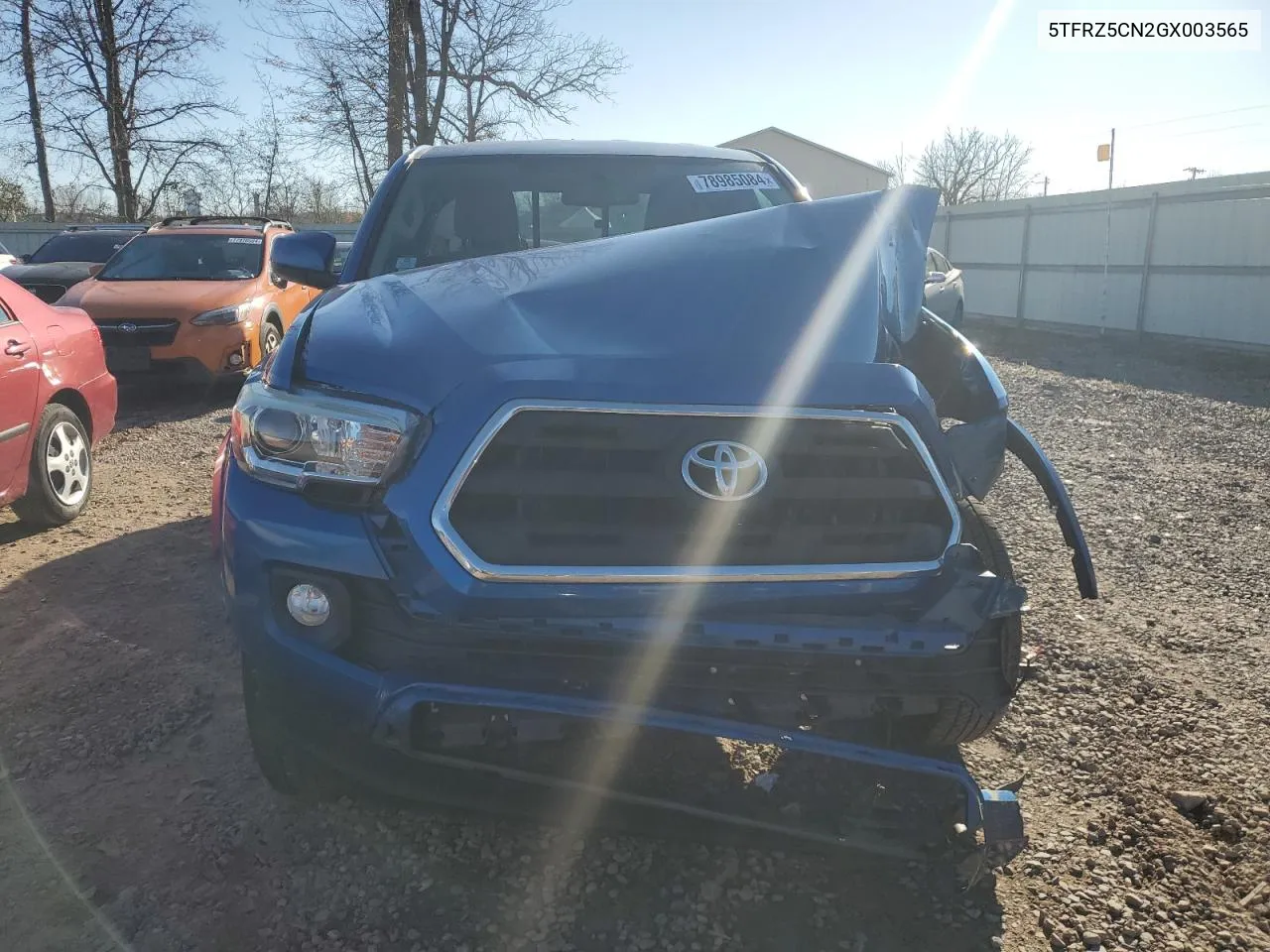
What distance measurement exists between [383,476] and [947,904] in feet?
5.39

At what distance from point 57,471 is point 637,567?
4339mm

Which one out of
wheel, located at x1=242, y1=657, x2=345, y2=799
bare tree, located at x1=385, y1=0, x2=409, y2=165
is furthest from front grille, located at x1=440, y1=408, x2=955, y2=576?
bare tree, located at x1=385, y1=0, x2=409, y2=165

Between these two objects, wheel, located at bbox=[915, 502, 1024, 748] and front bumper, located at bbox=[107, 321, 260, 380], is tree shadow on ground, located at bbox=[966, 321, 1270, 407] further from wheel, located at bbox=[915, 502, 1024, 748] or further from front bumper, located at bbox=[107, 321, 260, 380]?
front bumper, located at bbox=[107, 321, 260, 380]

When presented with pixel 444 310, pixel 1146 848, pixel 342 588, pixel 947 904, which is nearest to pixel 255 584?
pixel 342 588

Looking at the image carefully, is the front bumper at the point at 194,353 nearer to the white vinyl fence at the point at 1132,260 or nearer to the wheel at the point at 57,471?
the wheel at the point at 57,471

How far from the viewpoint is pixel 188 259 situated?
970 centimetres

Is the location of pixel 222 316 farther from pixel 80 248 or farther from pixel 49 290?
pixel 80 248

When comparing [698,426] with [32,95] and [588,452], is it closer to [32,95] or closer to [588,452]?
[588,452]

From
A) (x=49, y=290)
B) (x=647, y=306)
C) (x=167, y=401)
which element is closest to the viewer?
(x=647, y=306)

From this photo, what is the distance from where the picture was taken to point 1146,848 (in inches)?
→ 95.2

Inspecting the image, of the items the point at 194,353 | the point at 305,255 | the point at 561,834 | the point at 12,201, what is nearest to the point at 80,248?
the point at 194,353

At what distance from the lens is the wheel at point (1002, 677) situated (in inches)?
78.4

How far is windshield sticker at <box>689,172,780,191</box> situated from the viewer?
3744 mm

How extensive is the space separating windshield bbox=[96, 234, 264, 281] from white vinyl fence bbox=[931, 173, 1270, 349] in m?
10.1
